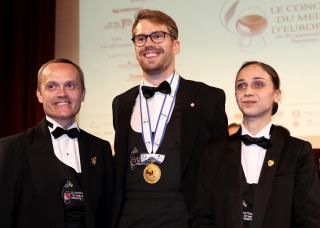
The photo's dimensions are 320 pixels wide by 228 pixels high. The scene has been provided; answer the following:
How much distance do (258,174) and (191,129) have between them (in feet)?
1.64

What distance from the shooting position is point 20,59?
6836 mm

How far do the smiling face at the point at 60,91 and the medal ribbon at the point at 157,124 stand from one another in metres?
0.41

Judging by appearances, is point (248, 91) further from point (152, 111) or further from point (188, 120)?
point (152, 111)

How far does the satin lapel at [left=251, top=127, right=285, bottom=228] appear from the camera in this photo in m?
2.65

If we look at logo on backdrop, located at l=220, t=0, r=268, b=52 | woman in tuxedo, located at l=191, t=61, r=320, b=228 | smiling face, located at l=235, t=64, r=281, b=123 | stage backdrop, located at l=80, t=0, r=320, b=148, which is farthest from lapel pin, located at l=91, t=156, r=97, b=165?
logo on backdrop, located at l=220, t=0, r=268, b=52

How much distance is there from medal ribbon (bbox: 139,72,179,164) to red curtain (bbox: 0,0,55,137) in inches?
148

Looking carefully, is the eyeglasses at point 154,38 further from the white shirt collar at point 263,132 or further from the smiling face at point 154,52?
the white shirt collar at point 263,132

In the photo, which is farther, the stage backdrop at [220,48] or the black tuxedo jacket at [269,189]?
the stage backdrop at [220,48]

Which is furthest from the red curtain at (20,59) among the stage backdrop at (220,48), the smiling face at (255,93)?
the smiling face at (255,93)

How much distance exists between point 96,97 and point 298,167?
12.8 feet

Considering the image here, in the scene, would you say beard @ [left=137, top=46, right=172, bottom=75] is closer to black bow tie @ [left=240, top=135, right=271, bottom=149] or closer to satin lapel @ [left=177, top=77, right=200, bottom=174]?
satin lapel @ [left=177, top=77, right=200, bottom=174]

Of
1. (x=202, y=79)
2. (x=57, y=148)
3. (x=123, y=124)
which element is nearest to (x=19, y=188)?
(x=57, y=148)

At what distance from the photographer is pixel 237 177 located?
2.78 metres

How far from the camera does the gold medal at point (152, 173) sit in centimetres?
304
